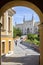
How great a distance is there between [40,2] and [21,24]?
117m

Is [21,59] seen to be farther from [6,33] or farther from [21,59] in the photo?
[6,33]

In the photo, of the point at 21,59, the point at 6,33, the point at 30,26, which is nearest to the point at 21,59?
the point at 21,59

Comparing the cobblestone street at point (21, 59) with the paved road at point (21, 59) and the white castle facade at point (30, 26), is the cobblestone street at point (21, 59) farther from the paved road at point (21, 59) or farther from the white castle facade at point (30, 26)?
the white castle facade at point (30, 26)

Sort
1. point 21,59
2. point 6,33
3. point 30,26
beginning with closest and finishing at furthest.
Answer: point 21,59 < point 6,33 < point 30,26

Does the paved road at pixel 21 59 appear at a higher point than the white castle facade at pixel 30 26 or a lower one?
lower

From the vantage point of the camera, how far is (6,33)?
79.3 ft

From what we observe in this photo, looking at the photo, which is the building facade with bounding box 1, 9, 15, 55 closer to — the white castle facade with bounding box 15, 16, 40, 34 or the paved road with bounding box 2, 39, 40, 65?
the paved road with bounding box 2, 39, 40, 65

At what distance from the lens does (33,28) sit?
11575 cm

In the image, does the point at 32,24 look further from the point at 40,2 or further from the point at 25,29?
the point at 40,2

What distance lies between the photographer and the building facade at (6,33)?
76.3 ft

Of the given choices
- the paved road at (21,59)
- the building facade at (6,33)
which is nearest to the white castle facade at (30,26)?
the building facade at (6,33)

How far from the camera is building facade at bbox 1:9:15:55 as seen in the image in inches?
916

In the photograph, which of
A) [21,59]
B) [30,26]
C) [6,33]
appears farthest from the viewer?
[30,26]

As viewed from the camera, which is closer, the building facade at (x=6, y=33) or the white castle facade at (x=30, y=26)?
the building facade at (x=6, y=33)
